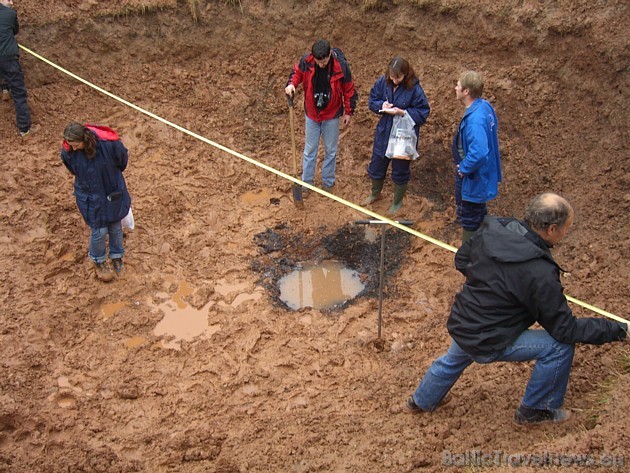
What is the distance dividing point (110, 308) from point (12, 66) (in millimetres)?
3486

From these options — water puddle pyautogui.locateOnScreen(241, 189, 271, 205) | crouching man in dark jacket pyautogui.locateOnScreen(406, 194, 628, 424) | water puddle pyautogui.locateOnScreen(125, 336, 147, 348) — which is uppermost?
crouching man in dark jacket pyautogui.locateOnScreen(406, 194, 628, 424)

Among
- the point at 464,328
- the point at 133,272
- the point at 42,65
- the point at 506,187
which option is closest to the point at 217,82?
the point at 42,65

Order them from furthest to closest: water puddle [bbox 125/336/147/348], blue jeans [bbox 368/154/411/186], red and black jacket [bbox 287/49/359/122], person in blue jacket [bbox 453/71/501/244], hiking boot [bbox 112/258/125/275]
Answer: blue jeans [bbox 368/154/411/186], red and black jacket [bbox 287/49/359/122], hiking boot [bbox 112/258/125/275], water puddle [bbox 125/336/147/348], person in blue jacket [bbox 453/71/501/244]

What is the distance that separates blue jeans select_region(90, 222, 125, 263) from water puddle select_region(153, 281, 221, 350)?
2.19 feet

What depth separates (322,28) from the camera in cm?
868

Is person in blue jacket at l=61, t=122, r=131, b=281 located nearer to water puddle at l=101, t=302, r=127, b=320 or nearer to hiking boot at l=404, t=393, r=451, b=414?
water puddle at l=101, t=302, r=127, b=320

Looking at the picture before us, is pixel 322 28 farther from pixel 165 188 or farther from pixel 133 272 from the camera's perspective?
pixel 133 272

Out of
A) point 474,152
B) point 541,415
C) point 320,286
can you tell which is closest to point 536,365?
point 541,415

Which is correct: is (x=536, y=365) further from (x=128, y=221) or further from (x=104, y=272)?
(x=104, y=272)

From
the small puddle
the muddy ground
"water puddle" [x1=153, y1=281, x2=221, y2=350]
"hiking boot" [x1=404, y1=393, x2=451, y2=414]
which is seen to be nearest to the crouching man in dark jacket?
the muddy ground

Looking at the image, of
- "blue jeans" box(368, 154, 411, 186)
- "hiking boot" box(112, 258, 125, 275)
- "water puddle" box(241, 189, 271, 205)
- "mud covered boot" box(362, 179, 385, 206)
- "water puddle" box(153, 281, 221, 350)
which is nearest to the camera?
"water puddle" box(153, 281, 221, 350)

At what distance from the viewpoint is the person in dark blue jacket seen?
7355 mm

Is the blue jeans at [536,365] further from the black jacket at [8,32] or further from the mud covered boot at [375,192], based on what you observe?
the black jacket at [8,32]

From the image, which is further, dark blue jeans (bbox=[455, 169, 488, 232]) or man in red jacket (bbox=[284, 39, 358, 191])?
man in red jacket (bbox=[284, 39, 358, 191])
